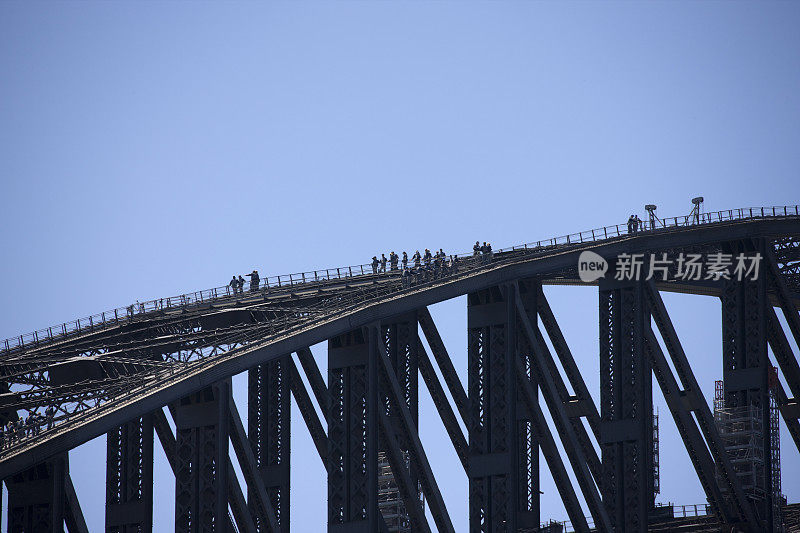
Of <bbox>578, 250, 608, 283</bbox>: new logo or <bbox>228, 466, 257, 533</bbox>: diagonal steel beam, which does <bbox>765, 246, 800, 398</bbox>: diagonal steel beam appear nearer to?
<bbox>578, 250, 608, 283</bbox>: new logo

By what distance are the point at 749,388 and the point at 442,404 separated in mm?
16878

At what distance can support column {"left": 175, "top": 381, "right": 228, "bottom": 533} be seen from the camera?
6184 centimetres

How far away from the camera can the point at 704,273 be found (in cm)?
8719

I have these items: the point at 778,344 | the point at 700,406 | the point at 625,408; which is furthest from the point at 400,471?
the point at 778,344

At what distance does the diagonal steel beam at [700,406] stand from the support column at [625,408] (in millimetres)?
1860

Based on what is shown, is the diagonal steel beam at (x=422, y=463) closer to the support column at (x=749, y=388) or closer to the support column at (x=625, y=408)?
the support column at (x=625, y=408)

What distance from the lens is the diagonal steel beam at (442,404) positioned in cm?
7725

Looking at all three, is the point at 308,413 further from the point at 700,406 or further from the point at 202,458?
the point at 700,406

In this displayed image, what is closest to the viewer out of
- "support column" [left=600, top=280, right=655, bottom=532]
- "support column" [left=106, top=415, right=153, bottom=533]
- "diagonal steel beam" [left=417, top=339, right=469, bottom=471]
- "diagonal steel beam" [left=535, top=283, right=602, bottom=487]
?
"support column" [left=106, top=415, right=153, bottom=533]

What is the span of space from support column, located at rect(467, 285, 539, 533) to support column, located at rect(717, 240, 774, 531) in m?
14.0

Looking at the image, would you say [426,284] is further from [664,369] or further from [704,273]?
[704,273]

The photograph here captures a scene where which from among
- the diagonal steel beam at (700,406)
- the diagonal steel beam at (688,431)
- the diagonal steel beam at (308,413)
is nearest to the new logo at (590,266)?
the diagonal steel beam at (700,406)

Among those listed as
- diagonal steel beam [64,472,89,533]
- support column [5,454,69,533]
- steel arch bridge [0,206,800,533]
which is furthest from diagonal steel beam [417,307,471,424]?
support column [5,454,69,533]

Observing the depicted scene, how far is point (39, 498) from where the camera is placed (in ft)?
189
